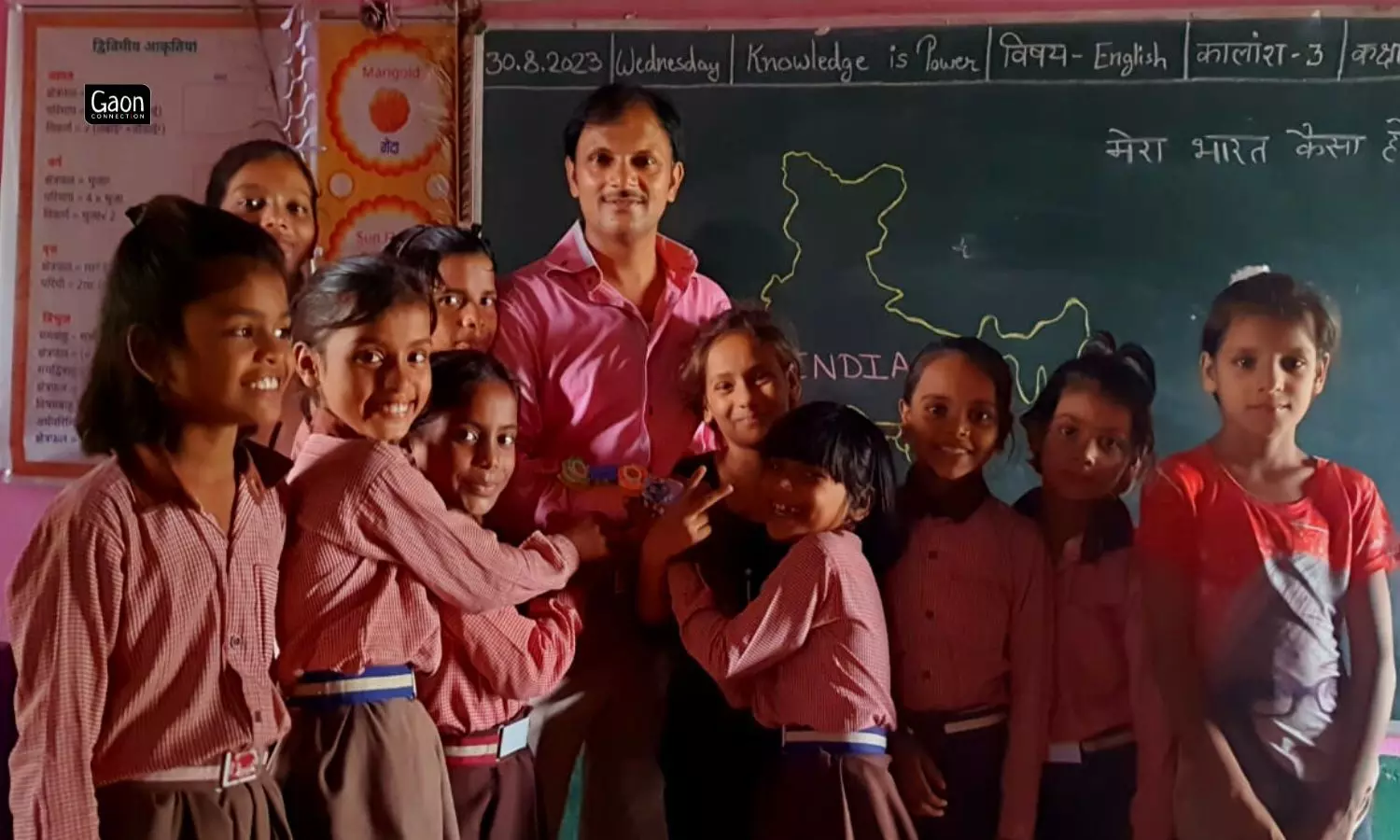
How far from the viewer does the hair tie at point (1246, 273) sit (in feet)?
5.54

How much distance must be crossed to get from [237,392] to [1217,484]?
137 centimetres

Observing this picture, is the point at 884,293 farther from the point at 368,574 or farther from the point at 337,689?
the point at 337,689

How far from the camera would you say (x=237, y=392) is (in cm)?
133

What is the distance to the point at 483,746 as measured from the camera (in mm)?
1535

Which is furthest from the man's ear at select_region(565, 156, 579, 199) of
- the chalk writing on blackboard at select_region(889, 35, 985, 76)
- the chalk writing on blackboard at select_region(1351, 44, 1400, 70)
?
the chalk writing on blackboard at select_region(1351, 44, 1400, 70)

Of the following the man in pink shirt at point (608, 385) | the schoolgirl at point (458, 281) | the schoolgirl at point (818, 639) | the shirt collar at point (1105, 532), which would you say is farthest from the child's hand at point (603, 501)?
the shirt collar at point (1105, 532)

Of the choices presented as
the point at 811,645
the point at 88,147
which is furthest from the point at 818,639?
the point at 88,147

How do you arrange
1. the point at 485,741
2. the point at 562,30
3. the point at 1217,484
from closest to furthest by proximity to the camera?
1. the point at 485,741
2. the point at 1217,484
3. the point at 562,30

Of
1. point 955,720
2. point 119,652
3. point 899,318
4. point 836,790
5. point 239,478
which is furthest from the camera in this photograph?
point 899,318

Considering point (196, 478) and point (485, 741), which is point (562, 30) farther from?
point (485, 741)

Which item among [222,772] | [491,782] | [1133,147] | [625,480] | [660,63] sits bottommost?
[491,782]

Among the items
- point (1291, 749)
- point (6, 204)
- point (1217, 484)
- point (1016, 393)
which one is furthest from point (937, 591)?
point (6, 204)

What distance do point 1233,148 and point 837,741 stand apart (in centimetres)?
107

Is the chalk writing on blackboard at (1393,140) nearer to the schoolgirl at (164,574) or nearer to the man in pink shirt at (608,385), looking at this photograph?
the man in pink shirt at (608,385)
